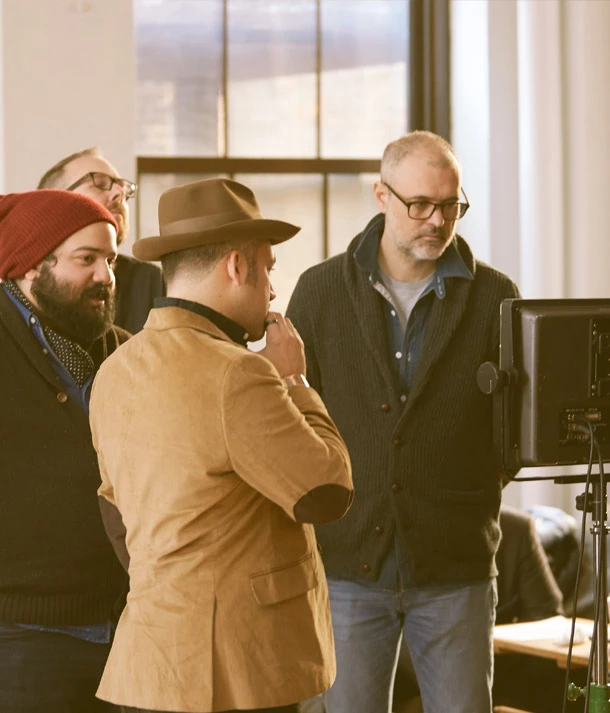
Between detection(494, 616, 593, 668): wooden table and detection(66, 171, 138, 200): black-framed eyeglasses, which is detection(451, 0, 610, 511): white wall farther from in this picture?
detection(66, 171, 138, 200): black-framed eyeglasses

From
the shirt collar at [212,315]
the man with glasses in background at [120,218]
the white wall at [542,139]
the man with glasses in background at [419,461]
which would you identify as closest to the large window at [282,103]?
the white wall at [542,139]

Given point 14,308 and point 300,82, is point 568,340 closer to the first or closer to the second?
point 14,308

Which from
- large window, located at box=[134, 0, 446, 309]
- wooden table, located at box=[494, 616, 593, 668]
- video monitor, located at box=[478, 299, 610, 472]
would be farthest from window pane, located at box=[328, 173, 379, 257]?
video monitor, located at box=[478, 299, 610, 472]

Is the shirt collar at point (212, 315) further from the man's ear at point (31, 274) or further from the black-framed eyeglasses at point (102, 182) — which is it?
the black-framed eyeglasses at point (102, 182)

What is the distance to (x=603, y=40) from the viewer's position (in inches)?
190

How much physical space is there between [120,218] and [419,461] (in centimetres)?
114

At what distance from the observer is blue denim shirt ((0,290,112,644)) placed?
2340 millimetres

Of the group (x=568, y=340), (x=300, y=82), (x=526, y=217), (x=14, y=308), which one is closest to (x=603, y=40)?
(x=526, y=217)

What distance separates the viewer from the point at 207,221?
6.67 ft

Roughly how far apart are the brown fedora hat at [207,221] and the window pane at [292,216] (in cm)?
279

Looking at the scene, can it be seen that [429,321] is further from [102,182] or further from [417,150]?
[102,182]

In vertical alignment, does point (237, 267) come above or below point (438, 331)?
above

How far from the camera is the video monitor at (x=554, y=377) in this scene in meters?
2.32

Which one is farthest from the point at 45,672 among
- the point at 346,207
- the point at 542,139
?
Answer: the point at 542,139
